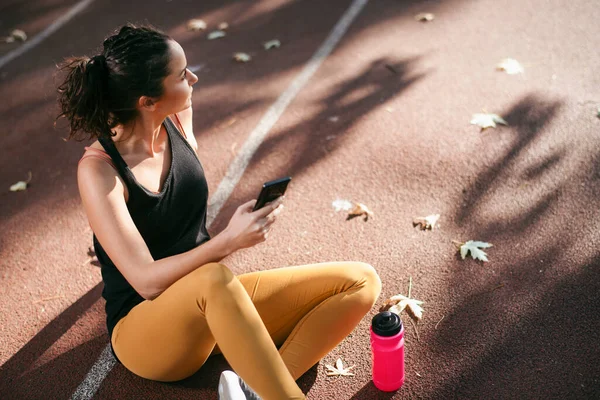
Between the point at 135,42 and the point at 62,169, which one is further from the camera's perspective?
the point at 62,169

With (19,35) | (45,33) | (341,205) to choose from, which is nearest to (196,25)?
(45,33)

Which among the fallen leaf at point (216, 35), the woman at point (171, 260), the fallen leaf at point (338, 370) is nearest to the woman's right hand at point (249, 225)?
the woman at point (171, 260)

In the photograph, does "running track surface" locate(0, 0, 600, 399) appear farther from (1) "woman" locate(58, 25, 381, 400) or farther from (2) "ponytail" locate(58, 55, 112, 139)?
(2) "ponytail" locate(58, 55, 112, 139)

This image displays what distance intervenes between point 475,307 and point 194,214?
173 cm

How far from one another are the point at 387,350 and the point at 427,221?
5.19 feet

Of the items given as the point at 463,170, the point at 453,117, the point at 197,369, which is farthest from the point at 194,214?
the point at 453,117

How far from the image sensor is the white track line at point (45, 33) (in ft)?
26.3

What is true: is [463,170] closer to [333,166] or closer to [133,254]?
[333,166]

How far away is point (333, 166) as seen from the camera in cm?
524

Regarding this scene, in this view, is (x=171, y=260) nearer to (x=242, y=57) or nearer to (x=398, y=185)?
(x=398, y=185)

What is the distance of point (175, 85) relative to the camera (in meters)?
3.09

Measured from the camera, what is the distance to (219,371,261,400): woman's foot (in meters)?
2.90

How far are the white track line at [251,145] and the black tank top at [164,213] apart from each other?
0.42 m

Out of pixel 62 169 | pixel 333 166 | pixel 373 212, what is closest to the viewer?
pixel 373 212
